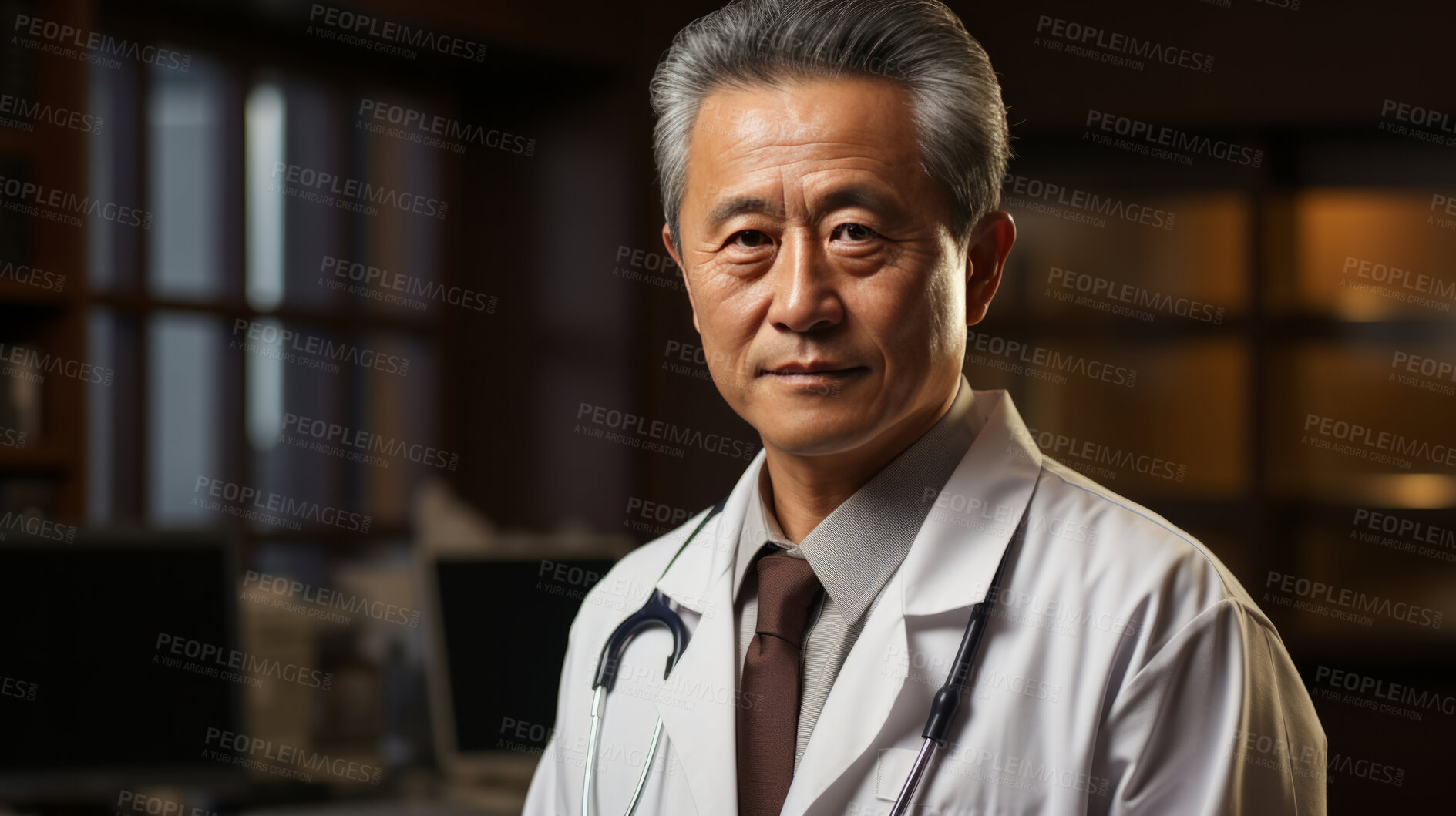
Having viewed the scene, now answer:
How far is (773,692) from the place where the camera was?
1175mm

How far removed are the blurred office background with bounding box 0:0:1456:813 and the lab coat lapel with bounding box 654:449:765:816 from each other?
58.1 inches

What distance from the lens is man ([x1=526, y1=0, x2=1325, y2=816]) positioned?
1036 millimetres

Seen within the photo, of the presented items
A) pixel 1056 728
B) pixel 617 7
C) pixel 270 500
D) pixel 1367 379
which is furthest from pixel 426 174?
pixel 1056 728

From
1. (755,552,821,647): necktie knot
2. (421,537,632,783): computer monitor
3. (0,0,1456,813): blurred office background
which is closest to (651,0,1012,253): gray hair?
(755,552,821,647): necktie knot

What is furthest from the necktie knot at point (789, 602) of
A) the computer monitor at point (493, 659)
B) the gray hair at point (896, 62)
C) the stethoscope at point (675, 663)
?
the computer monitor at point (493, 659)

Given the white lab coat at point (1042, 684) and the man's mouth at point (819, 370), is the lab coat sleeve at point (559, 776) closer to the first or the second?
the white lab coat at point (1042, 684)

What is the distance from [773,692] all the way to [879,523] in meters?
0.19

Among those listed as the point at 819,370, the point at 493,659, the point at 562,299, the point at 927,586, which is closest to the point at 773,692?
the point at 927,586

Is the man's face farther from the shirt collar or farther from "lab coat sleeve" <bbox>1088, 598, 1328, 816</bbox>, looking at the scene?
"lab coat sleeve" <bbox>1088, 598, 1328, 816</bbox>

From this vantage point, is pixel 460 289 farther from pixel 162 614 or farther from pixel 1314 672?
pixel 1314 672

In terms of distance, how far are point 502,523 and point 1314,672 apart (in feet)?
8.28

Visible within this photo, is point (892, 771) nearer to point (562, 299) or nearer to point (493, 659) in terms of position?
point (493, 659)

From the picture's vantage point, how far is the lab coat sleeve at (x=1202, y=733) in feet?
3.27

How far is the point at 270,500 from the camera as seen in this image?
140 inches
